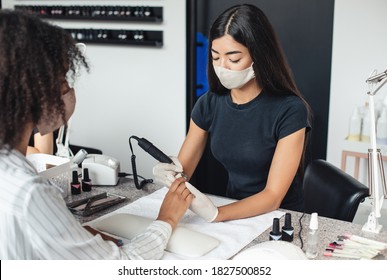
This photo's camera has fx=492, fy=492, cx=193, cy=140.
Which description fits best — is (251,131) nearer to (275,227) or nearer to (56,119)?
(275,227)

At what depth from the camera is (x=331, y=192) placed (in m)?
1.55

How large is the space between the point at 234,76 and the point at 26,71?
0.85 metres

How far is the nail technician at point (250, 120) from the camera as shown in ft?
4.84

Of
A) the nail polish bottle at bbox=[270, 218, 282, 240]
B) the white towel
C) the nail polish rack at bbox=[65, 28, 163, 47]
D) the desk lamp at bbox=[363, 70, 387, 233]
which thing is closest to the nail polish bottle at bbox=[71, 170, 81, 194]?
the white towel

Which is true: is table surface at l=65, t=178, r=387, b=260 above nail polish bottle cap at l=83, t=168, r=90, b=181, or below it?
below

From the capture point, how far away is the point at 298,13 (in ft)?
9.77

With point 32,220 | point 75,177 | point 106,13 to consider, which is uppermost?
point 106,13

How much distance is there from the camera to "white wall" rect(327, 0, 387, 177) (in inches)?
111

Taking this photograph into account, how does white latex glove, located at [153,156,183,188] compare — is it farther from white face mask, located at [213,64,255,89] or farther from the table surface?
white face mask, located at [213,64,255,89]

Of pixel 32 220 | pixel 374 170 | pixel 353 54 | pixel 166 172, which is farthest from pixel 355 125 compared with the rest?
pixel 32 220

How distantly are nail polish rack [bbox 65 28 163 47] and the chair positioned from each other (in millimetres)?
1892

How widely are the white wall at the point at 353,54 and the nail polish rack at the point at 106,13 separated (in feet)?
3.87

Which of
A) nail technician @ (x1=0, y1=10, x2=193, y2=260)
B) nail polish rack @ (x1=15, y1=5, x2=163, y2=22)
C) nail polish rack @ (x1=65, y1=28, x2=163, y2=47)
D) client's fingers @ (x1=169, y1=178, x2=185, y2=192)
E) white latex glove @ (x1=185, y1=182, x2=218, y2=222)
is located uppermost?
nail polish rack @ (x1=15, y1=5, x2=163, y2=22)

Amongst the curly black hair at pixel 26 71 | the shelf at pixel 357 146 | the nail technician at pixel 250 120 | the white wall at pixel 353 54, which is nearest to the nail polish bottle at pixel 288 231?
the nail technician at pixel 250 120
